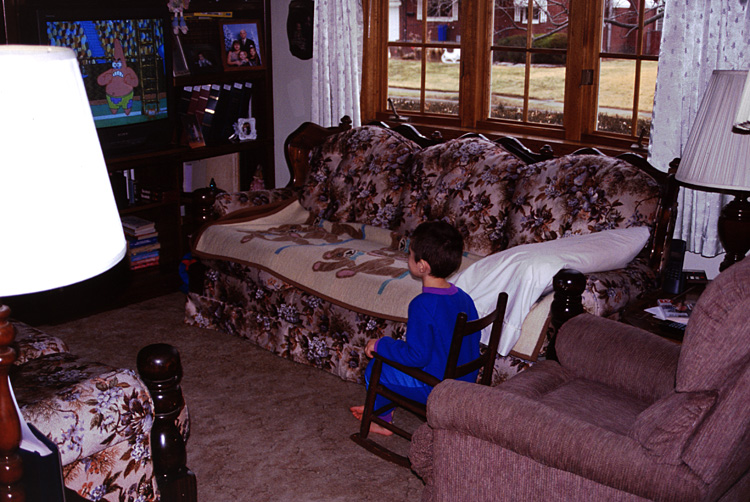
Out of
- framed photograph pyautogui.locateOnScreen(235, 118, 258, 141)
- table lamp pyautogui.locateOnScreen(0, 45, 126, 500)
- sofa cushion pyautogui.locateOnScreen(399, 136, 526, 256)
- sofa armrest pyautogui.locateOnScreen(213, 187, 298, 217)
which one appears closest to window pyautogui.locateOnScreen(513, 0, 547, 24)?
sofa cushion pyautogui.locateOnScreen(399, 136, 526, 256)

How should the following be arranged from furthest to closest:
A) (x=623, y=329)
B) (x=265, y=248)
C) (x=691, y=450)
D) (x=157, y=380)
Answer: (x=265, y=248) < (x=623, y=329) < (x=157, y=380) < (x=691, y=450)

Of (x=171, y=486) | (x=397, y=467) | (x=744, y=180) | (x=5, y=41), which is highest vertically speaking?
(x=5, y=41)

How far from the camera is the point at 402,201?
4.02 meters

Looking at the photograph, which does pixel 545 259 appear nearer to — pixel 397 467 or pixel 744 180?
pixel 744 180

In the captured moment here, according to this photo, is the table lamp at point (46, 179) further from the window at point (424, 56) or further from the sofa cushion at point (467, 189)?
the window at point (424, 56)

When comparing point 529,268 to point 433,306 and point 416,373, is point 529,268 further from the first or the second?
point 416,373

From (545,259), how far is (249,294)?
161 cm

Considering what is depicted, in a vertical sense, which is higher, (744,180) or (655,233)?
(744,180)

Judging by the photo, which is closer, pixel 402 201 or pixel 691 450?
pixel 691 450

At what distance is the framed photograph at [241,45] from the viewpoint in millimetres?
4930

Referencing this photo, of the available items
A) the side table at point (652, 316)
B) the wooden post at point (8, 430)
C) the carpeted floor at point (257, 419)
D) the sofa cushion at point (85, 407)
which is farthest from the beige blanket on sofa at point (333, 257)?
the wooden post at point (8, 430)

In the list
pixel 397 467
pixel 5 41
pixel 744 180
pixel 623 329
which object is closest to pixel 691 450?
pixel 623 329

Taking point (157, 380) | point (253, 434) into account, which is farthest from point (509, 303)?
point (157, 380)

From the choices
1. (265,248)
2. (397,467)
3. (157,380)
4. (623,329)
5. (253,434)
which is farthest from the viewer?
(265,248)
